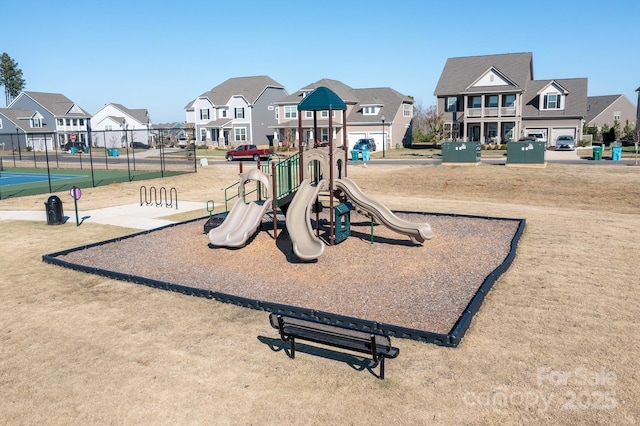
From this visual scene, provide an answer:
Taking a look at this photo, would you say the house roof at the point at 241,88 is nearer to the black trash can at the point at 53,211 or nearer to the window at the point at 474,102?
the window at the point at 474,102

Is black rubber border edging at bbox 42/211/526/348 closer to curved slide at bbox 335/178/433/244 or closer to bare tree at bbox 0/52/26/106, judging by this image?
Result: curved slide at bbox 335/178/433/244

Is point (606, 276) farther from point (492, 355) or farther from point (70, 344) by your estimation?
point (70, 344)

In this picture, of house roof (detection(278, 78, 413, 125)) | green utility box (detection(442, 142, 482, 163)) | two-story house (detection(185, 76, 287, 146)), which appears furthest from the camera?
two-story house (detection(185, 76, 287, 146))

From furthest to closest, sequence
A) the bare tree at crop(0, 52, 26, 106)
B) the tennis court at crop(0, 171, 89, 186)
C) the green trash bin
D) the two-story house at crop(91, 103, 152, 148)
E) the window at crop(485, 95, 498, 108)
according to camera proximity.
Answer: the bare tree at crop(0, 52, 26, 106)
the two-story house at crop(91, 103, 152, 148)
the window at crop(485, 95, 498, 108)
the green trash bin
the tennis court at crop(0, 171, 89, 186)

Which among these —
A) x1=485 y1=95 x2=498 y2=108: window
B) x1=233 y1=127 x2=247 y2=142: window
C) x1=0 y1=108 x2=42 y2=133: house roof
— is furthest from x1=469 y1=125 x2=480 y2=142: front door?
x1=0 y1=108 x2=42 y2=133: house roof

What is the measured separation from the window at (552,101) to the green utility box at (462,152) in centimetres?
2671

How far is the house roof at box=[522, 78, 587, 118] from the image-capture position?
2151 inches

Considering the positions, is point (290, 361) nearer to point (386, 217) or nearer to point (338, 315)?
point (338, 315)

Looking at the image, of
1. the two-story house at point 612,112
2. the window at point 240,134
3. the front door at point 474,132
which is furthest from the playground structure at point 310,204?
the two-story house at point 612,112

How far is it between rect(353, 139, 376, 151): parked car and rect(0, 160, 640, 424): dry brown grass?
129 ft

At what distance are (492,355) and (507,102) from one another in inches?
2067

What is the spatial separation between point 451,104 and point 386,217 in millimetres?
47967

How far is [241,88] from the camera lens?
7062cm

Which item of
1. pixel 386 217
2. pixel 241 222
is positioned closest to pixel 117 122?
pixel 241 222
